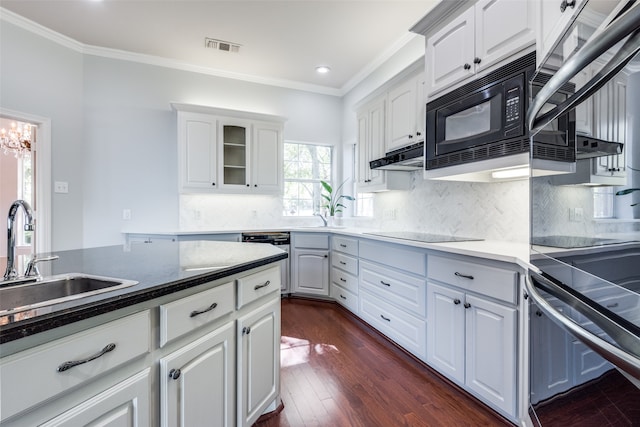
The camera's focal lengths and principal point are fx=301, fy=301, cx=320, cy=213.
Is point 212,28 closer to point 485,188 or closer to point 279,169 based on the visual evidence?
point 279,169

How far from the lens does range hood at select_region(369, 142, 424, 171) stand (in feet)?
7.97

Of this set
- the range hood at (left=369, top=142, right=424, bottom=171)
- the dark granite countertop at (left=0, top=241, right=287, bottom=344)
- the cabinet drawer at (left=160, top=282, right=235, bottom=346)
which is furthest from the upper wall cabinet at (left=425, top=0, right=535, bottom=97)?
the cabinet drawer at (left=160, top=282, right=235, bottom=346)

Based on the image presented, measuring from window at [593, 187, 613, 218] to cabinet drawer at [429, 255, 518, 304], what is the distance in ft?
3.01

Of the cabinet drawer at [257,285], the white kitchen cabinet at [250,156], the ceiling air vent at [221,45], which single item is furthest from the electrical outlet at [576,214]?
the ceiling air vent at [221,45]

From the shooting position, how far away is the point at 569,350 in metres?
0.81

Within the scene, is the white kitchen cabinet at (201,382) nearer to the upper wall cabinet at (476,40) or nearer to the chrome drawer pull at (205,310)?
the chrome drawer pull at (205,310)

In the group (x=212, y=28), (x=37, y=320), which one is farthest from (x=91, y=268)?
(x=212, y=28)

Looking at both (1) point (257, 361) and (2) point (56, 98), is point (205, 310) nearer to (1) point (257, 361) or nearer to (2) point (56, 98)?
(1) point (257, 361)

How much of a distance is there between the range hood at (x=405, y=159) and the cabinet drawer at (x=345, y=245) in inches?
31.7

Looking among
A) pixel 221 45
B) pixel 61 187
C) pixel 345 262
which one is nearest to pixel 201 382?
pixel 345 262

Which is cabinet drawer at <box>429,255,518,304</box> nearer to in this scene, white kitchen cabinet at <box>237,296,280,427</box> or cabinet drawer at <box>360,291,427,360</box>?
cabinet drawer at <box>360,291,427,360</box>

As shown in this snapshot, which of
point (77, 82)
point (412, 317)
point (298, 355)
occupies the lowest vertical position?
point (298, 355)

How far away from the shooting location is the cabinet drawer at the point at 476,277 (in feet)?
5.06

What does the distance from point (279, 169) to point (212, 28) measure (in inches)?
68.1
